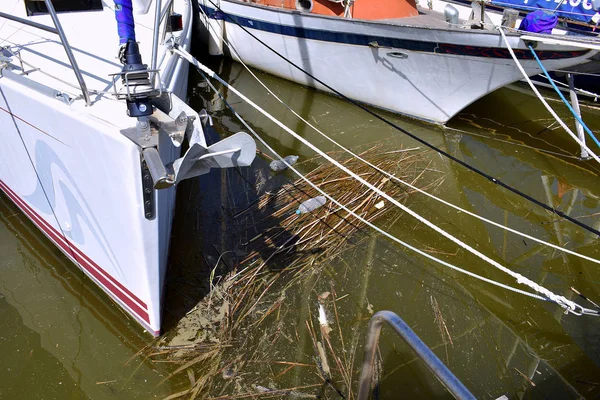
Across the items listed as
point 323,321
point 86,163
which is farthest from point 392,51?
point 86,163

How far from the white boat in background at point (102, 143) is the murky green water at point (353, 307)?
33cm

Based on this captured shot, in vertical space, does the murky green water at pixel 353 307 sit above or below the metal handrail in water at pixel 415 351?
below

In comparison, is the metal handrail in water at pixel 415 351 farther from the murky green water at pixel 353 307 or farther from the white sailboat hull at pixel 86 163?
the white sailboat hull at pixel 86 163

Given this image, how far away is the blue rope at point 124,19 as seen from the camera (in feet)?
8.64

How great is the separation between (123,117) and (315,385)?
2.25 m

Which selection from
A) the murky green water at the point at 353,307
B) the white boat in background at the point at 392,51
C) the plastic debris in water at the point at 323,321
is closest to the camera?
the murky green water at the point at 353,307

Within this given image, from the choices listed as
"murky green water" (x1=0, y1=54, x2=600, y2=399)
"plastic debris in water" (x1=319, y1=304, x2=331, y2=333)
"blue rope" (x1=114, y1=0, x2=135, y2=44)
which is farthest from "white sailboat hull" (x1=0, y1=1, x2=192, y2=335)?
"plastic debris in water" (x1=319, y1=304, x2=331, y2=333)

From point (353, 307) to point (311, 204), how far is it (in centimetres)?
145

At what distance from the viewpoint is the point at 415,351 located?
1778 millimetres

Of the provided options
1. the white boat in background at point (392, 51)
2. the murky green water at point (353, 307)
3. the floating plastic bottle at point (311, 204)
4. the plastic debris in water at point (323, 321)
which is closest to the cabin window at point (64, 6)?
the murky green water at point (353, 307)

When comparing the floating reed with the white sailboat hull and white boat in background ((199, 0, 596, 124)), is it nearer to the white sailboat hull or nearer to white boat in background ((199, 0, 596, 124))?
the white sailboat hull

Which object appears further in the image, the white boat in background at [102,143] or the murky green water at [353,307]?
the murky green water at [353,307]

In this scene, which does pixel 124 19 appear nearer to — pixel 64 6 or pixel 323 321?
pixel 64 6

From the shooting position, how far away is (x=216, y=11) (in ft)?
28.6
